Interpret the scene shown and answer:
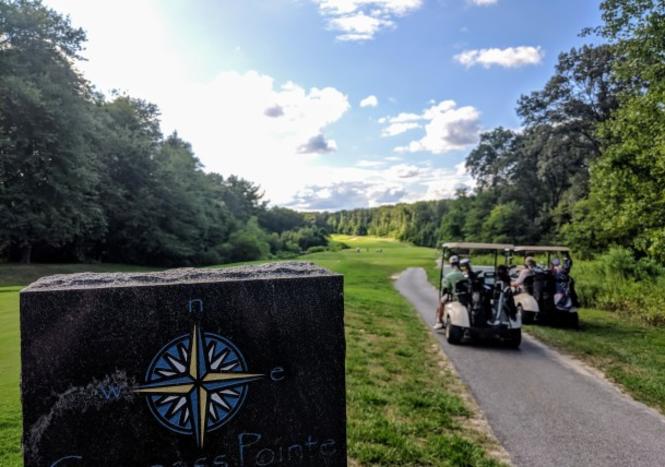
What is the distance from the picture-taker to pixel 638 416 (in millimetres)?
5273

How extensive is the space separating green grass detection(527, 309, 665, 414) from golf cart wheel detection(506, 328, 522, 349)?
963 millimetres

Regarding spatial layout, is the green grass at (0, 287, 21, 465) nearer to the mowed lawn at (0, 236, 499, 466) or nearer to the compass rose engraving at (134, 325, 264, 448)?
the mowed lawn at (0, 236, 499, 466)

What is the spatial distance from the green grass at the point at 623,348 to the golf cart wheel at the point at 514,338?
96 cm

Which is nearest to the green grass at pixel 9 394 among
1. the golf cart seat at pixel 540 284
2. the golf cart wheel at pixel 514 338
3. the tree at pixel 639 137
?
the golf cart wheel at pixel 514 338

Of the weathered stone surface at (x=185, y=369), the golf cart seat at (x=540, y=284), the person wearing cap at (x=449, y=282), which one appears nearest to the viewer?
the weathered stone surface at (x=185, y=369)

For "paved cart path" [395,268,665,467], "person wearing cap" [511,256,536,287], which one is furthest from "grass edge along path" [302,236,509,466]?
"person wearing cap" [511,256,536,287]

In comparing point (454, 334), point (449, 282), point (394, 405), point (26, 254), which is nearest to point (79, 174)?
point (26, 254)

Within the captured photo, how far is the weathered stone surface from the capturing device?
2334 mm

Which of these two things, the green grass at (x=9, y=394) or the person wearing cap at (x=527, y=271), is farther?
the person wearing cap at (x=527, y=271)

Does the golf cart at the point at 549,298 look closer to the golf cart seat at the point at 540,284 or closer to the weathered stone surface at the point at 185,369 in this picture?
the golf cart seat at the point at 540,284

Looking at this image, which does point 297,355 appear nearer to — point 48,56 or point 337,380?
point 337,380

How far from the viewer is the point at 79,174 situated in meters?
23.6

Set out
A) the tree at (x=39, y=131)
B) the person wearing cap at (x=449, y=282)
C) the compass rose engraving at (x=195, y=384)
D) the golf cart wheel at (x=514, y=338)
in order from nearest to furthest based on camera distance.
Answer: the compass rose engraving at (x=195, y=384) → the golf cart wheel at (x=514, y=338) → the person wearing cap at (x=449, y=282) → the tree at (x=39, y=131)

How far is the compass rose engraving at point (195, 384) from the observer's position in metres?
2.45
